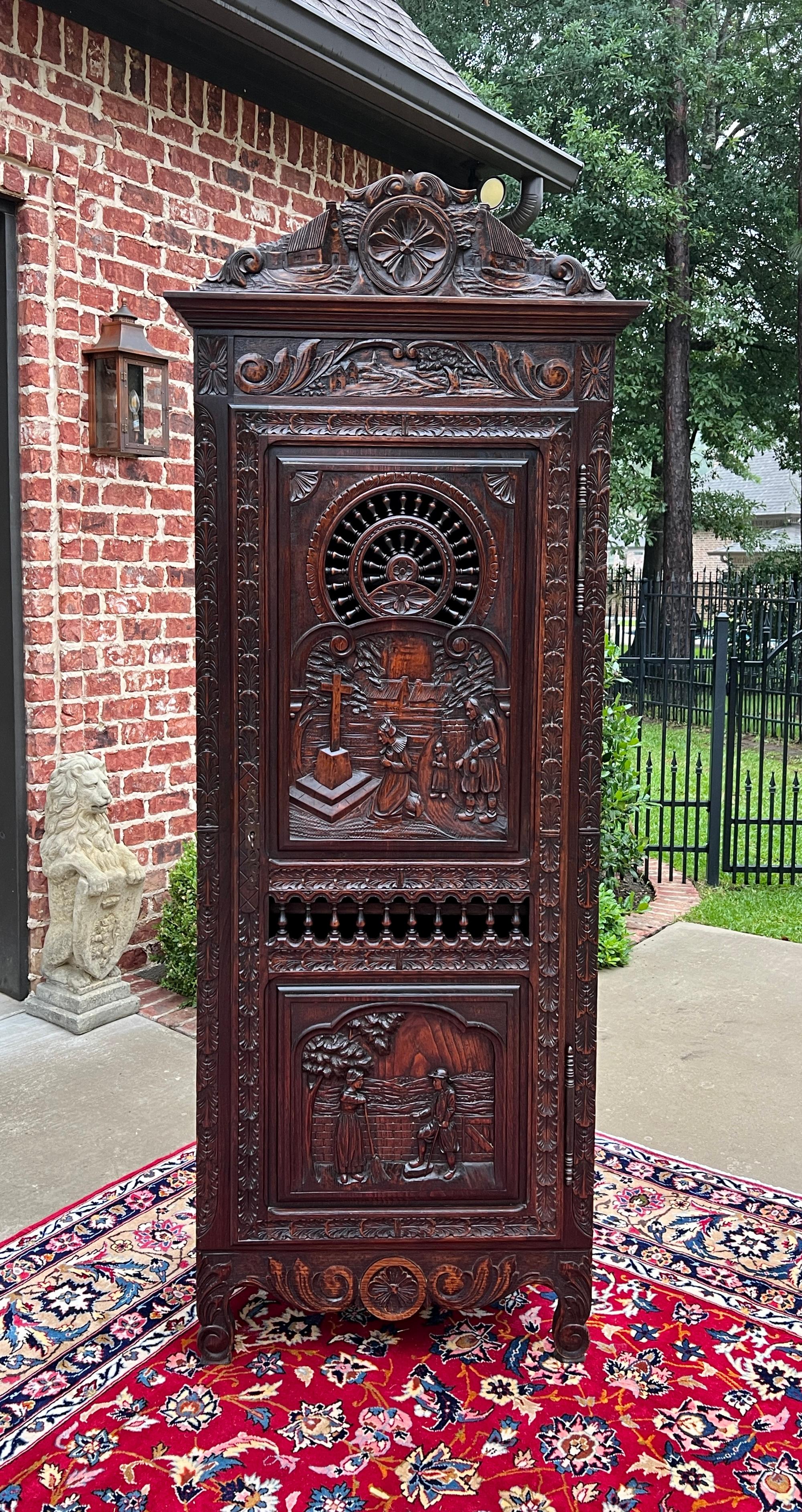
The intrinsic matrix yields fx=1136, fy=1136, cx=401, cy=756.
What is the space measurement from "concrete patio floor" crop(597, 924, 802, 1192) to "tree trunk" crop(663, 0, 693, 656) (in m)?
9.73

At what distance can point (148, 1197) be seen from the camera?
10.7ft

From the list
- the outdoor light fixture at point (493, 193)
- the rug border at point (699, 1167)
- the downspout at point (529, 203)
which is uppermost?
the downspout at point (529, 203)

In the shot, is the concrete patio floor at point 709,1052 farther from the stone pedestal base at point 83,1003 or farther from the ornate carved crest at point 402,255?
the ornate carved crest at point 402,255

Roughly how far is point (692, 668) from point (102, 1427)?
6.06 m

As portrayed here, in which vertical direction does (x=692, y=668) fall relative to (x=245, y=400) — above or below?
below

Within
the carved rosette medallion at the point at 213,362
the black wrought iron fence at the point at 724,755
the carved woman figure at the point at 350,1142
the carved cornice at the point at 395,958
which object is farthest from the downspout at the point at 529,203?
the carved woman figure at the point at 350,1142

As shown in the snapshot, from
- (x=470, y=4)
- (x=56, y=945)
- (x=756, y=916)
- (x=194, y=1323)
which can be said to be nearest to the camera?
(x=194, y=1323)

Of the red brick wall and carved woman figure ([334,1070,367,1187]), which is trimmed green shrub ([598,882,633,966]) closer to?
the red brick wall

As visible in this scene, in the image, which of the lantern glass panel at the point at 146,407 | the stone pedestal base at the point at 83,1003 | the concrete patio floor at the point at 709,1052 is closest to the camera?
the concrete patio floor at the point at 709,1052

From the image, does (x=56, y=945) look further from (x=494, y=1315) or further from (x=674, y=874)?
(x=674, y=874)

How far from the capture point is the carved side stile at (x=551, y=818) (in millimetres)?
2387

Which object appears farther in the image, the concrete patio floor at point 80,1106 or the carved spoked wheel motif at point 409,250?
the concrete patio floor at point 80,1106

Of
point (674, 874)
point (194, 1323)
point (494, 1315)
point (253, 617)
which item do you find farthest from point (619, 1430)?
point (674, 874)

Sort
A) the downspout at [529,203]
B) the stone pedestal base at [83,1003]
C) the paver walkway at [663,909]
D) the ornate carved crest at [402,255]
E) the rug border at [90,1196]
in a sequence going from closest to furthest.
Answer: the ornate carved crest at [402,255], the rug border at [90,1196], the stone pedestal base at [83,1003], the paver walkway at [663,909], the downspout at [529,203]
